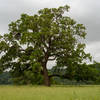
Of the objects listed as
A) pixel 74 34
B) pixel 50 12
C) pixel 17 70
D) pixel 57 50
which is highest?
pixel 50 12

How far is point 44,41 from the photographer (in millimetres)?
34312

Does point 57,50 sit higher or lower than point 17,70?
higher

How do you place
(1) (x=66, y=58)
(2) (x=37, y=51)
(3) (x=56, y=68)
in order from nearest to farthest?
(2) (x=37, y=51) → (1) (x=66, y=58) → (3) (x=56, y=68)

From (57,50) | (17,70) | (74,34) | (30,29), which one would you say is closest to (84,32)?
(74,34)

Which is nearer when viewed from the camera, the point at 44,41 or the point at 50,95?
the point at 50,95

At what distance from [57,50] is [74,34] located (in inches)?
136

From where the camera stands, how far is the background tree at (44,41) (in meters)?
33.1

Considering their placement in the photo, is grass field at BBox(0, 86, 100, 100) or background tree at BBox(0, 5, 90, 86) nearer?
grass field at BBox(0, 86, 100, 100)

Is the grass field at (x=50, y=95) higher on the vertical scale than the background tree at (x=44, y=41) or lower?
lower

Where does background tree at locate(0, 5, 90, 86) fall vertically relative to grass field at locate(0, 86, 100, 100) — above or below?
above

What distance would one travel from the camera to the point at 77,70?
1407 inches

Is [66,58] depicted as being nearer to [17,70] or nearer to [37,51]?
[37,51]

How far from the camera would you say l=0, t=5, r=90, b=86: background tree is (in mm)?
33094

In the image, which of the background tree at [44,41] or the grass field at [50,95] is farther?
the background tree at [44,41]
